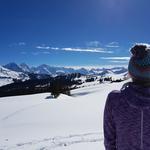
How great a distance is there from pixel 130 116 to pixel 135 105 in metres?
0.12

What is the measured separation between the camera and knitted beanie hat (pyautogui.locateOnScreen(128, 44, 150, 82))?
8.46 ft

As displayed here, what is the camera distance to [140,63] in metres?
2.59

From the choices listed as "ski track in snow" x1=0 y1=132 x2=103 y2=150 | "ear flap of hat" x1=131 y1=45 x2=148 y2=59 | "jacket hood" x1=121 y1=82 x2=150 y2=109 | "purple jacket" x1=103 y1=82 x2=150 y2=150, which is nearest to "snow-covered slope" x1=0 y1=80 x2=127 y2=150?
"ski track in snow" x1=0 y1=132 x2=103 y2=150

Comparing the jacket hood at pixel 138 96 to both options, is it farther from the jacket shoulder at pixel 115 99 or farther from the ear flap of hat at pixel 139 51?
the ear flap of hat at pixel 139 51

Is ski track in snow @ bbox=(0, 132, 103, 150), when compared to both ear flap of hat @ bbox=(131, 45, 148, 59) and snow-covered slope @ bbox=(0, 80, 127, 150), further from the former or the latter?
ear flap of hat @ bbox=(131, 45, 148, 59)

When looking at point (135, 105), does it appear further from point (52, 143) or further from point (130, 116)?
point (52, 143)

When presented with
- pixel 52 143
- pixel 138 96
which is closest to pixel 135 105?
pixel 138 96

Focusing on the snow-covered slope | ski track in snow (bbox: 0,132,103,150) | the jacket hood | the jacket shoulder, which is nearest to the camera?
the jacket hood

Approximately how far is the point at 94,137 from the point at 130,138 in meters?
8.71

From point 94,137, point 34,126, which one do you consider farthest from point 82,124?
point 94,137

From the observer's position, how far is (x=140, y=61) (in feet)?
8.48

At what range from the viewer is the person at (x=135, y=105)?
258 cm

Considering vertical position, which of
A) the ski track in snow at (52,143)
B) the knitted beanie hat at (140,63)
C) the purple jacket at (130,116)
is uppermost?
the knitted beanie hat at (140,63)

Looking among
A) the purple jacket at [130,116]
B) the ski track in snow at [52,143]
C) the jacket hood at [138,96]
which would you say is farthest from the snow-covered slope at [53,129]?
the jacket hood at [138,96]
